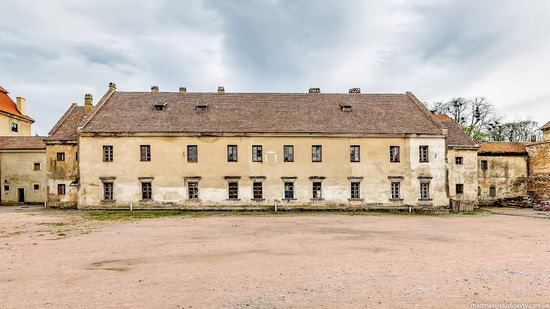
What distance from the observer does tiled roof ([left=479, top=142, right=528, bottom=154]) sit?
37987mm

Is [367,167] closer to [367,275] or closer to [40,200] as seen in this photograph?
[367,275]

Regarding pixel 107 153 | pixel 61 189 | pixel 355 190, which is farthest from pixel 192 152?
pixel 355 190

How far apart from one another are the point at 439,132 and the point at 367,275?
24981mm

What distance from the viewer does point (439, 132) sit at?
3136 centimetres

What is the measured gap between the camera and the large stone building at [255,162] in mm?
30203

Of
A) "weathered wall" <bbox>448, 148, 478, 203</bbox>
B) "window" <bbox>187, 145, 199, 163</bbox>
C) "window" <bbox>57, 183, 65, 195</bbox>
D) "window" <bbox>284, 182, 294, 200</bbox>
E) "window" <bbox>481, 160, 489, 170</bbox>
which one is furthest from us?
"window" <bbox>481, 160, 489, 170</bbox>

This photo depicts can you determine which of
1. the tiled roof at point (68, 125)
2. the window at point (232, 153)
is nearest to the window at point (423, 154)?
the window at point (232, 153)

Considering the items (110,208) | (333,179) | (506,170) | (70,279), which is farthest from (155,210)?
(506,170)

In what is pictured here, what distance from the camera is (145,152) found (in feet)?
99.7

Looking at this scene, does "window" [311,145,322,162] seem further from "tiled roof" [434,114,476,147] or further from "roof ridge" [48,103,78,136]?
"roof ridge" [48,103,78,136]

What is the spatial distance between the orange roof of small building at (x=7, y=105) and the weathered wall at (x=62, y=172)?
831 inches

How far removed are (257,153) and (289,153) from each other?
2782 millimetres

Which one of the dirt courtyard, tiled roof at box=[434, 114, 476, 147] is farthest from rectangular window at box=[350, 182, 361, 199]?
the dirt courtyard

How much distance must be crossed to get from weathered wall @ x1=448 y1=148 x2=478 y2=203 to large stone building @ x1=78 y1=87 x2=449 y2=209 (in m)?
3.82
